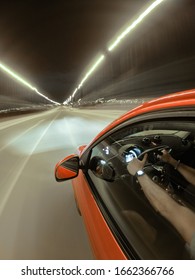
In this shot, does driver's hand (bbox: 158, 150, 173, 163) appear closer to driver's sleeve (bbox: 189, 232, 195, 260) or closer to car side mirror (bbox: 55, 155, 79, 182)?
car side mirror (bbox: 55, 155, 79, 182)

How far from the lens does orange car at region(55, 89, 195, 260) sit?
1422mm

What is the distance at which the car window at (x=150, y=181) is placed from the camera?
1.46 meters

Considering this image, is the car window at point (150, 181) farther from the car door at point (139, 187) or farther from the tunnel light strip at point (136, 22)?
the tunnel light strip at point (136, 22)

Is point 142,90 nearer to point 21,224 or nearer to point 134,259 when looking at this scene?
point 21,224

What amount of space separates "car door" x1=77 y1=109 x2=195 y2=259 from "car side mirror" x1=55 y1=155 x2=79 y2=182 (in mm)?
125

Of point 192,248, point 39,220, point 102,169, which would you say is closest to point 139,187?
point 102,169

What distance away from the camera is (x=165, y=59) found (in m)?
20.7

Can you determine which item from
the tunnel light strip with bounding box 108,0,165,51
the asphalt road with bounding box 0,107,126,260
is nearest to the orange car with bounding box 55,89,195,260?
the asphalt road with bounding box 0,107,126,260

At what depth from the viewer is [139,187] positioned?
196 centimetres

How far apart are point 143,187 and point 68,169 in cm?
90

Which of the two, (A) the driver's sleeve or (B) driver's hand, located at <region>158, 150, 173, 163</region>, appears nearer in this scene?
(A) the driver's sleeve

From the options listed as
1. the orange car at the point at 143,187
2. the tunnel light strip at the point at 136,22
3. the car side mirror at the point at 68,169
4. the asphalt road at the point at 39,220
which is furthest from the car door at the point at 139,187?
the tunnel light strip at the point at 136,22

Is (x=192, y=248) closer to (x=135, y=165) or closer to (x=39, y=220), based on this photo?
(x=135, y=165)
